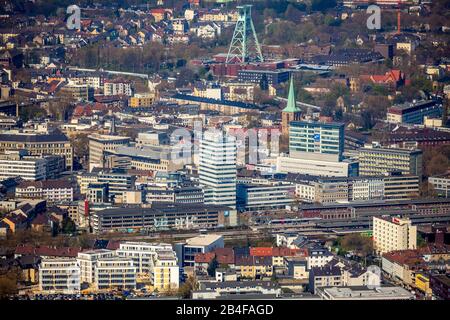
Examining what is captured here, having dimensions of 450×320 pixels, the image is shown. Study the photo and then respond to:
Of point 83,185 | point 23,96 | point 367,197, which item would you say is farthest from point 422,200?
point 23,96

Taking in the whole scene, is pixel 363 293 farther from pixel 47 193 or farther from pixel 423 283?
pixel 47 193

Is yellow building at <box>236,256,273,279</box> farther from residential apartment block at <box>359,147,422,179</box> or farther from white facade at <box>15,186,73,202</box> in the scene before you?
residential apartment block at <box>359,147,422,179</box>

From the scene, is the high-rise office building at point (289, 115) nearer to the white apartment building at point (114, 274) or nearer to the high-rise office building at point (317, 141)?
the high-rise office building at point (317, 141)

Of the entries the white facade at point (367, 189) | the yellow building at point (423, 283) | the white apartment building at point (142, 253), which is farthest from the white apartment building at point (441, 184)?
the yellow building at point (423, 283)

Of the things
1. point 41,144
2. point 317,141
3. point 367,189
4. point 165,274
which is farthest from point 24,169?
point 165,274

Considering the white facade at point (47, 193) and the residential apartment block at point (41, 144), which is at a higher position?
the residential apartment block at point (41, 144)
